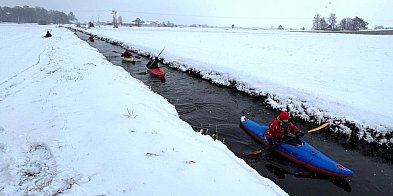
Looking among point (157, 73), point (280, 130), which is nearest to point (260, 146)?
point (280, 130)

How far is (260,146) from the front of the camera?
9.42 metres

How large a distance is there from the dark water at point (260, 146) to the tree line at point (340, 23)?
110m

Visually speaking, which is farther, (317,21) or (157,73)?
(317,21)

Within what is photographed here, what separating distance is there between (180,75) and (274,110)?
872cm

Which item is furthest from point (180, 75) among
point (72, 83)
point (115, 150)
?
point (115, 150)

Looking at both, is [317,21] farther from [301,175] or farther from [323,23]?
[301,175]

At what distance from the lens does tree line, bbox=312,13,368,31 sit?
108800 millimetres

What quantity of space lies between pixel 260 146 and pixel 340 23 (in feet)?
425

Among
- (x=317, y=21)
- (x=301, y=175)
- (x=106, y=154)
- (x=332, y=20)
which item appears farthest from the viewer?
(x=317, y=21)

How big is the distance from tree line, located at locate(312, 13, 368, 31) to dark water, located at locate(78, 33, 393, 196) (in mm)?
110036

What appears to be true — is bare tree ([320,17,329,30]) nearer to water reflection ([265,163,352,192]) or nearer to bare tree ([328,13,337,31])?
bare tree ([328,13,337,31])

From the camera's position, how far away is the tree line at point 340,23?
10880cm

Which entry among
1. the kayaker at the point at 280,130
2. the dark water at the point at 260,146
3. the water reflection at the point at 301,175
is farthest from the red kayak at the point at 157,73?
the water reflection at the point at 301,175

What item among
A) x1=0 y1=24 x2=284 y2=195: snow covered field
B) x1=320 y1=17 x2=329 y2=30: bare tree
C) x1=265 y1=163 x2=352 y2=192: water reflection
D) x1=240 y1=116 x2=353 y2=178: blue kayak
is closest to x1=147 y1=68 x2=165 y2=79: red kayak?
x1=0 y1=24 x2=284 y2=195: snow covered field
